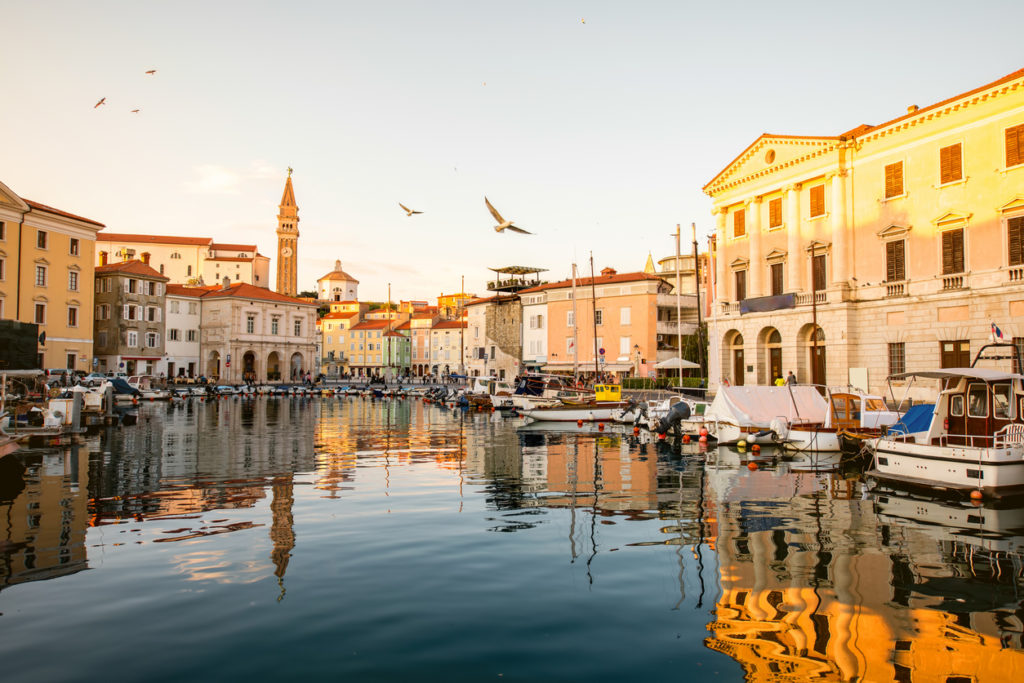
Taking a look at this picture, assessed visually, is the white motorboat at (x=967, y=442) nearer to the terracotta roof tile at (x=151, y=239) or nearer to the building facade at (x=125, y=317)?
the building facade at (x=125, y=317)

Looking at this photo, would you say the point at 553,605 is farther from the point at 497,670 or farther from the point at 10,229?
the point at 10,229

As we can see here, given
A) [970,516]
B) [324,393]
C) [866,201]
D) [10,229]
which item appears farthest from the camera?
[324,393]

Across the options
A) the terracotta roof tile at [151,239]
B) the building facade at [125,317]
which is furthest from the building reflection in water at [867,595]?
the terracotta roof tile at [151,239]

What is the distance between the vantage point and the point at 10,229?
4866cm

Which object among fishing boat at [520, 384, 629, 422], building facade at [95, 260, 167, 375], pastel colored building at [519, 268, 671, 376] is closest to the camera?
fishing boat at [520, 384, 629, 422]

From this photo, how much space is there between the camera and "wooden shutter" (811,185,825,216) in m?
37.7

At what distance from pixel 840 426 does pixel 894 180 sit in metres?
17.0

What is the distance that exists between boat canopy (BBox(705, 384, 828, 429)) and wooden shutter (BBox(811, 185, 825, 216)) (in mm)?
15926

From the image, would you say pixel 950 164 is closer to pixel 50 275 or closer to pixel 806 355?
pixel 806 355

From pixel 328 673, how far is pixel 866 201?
37.1 m

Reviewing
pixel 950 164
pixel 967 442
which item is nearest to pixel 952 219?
pixel 950 164

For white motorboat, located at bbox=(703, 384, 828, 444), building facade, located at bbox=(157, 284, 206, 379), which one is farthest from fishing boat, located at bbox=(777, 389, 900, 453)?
building facade, located at bbox=(157, 284, 206, 379)

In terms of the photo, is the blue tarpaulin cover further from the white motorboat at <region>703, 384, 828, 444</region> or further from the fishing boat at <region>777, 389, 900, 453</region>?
the white motorboat at <region>703, 384, 828, 444</region>

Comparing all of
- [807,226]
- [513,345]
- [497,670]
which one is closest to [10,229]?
[513,345]
